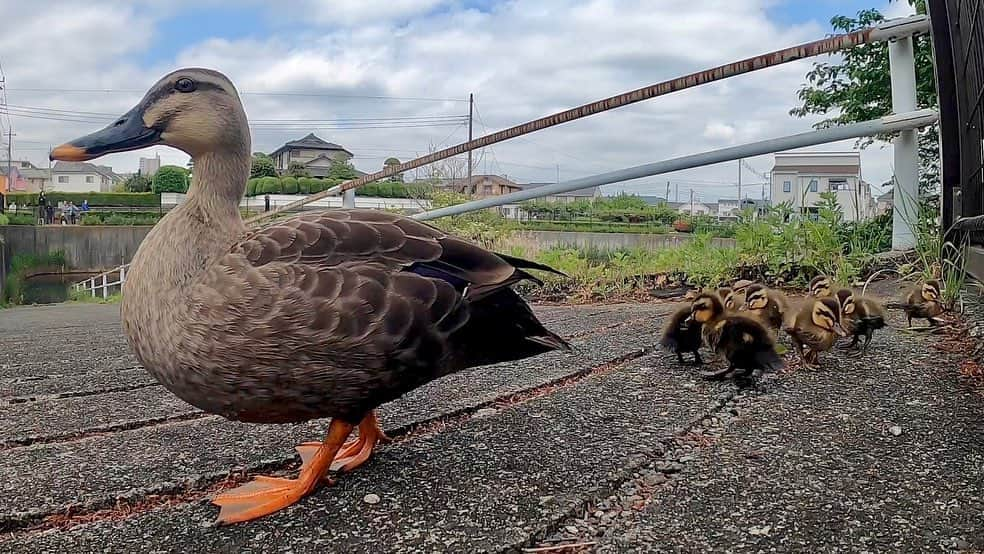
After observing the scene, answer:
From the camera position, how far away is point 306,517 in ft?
5.16

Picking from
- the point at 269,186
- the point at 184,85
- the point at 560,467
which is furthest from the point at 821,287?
the point at 269,186

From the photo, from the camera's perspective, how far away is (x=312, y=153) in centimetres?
5922

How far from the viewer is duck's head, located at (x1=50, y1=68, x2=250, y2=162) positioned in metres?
2.02

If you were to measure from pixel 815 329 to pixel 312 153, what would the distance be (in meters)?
59.5

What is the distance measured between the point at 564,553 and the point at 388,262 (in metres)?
0.79

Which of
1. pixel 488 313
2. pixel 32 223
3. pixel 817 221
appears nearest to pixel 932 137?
pixel 817 221

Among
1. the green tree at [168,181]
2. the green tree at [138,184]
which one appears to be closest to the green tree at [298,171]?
the green tree at [168,181]

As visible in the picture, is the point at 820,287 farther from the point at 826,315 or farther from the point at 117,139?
the point at 117,139

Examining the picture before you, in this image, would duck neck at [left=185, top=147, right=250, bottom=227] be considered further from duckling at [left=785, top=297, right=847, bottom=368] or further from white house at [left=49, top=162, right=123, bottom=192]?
white house at [left=49, top=162, right=123, bottom=192]

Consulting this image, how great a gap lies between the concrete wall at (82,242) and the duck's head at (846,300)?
34.8 metres

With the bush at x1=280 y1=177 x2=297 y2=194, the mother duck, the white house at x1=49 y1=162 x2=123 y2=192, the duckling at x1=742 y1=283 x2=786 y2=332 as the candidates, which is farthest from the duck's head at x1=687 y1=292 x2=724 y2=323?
the white house at x1=49 y1=162 x2=123 y2=192

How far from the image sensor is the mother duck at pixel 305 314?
63.5 inches

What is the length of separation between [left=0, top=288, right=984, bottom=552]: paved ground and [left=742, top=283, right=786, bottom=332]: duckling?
0.35 metres

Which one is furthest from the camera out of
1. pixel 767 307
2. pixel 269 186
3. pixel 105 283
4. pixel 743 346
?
pixel 269 186
